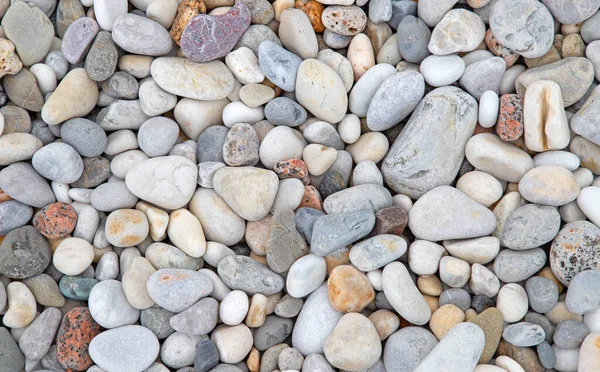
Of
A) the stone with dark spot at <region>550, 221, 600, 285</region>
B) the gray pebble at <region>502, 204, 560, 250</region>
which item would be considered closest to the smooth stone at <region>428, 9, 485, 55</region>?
the gray pebble at <region>502, 204, 560, 250</region>

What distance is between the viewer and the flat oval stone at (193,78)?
5.97 ft

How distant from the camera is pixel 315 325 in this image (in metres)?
1.66

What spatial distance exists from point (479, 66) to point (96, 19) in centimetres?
126

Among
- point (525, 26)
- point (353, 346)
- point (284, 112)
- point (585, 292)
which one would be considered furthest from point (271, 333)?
point (525, 26)

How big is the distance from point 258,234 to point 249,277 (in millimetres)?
153

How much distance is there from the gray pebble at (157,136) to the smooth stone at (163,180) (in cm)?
4

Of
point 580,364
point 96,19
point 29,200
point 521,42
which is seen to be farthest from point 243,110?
point 580,364

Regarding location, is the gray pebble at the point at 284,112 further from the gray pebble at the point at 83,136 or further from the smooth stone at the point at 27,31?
the smooth stone at the point at 27,31

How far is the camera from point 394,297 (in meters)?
1.62

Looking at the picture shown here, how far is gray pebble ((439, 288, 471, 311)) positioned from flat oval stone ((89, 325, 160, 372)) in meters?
0.86

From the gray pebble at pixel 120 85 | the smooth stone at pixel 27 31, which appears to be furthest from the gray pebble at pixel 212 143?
the smooth stone at pixel 27 31

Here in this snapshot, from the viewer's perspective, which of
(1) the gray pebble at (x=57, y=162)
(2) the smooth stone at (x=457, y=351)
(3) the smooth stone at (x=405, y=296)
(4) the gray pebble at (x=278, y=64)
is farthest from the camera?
(4) the gray pebble at (x=278, y=64)

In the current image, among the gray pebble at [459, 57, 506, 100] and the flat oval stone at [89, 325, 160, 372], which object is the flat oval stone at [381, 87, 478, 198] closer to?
the gray pebble at [459, 57, 506, 100]

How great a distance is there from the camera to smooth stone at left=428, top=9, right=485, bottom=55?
179 centimetres
